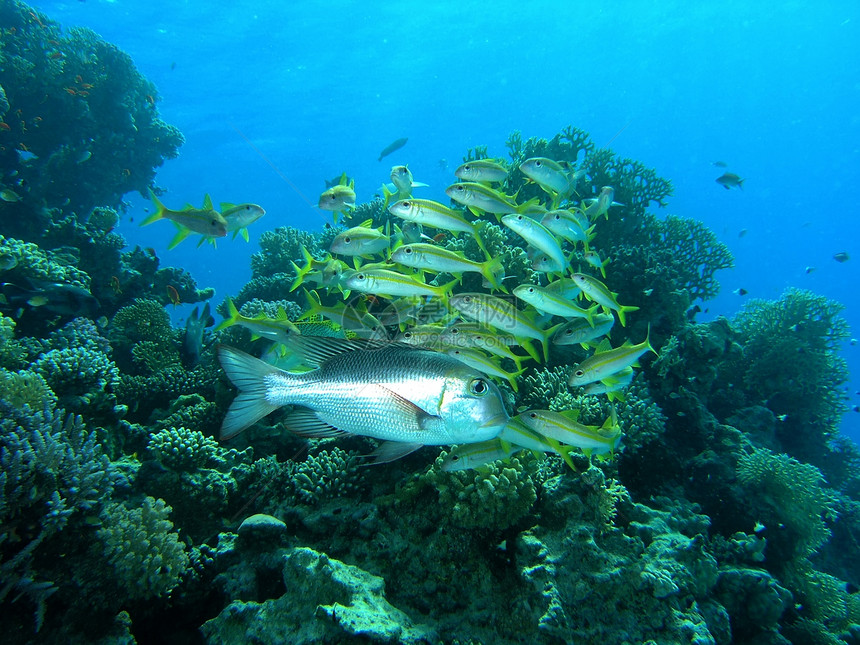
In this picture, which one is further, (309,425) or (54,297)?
(54,297)

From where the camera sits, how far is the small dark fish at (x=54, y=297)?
7027 mm

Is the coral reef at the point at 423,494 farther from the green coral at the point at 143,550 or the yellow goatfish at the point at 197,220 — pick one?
the yellow goatfish at the point at 197,220

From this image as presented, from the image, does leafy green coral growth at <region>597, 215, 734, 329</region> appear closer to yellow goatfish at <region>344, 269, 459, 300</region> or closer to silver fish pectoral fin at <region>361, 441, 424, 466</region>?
yellow goatfish at <region>344, 269, 459, 300</region>

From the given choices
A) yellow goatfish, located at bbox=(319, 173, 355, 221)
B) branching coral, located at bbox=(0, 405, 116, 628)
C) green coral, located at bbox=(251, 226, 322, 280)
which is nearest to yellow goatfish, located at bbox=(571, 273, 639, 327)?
yellow goatfish, located at bbox=(319, 173, 355, 221)

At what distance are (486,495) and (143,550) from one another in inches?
114

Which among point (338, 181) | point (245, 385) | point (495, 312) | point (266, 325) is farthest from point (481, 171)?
point (338, 181)

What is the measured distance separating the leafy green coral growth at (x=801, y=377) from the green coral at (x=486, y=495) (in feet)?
30.6

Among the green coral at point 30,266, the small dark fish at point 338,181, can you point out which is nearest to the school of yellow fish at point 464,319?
the small dark fish at point 338,181

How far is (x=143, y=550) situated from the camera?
10.2 ft

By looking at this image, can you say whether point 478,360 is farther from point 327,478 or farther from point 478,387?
point 327,478

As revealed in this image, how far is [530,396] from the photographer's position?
5273mm

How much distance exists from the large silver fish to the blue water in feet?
14.5

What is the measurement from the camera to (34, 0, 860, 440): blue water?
39656 millimetres

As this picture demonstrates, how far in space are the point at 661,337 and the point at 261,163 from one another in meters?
90.0
